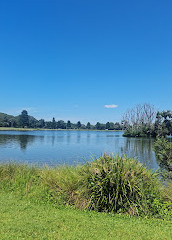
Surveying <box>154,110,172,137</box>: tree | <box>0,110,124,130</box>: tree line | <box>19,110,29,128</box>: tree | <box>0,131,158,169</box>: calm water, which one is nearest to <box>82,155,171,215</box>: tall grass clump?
<box>0,131,158,169</box>: calm water

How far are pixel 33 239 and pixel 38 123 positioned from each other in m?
145

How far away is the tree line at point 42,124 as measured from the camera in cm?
11571

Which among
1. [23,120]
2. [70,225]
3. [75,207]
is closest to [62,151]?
[75,207]

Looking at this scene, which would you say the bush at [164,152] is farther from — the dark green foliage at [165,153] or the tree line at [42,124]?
the tree line at [42,124]

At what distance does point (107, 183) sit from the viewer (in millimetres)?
4770

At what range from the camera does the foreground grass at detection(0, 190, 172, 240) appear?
3.25 meters

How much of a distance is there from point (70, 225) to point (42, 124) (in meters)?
147

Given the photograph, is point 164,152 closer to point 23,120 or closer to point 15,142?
point 15,142

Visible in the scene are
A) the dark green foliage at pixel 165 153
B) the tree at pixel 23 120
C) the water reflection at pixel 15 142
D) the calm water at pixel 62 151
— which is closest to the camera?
the dark green foliage at pixel 165 153

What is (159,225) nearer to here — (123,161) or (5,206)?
(123,161)

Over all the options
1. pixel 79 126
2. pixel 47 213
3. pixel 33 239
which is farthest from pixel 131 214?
pixel 79 126

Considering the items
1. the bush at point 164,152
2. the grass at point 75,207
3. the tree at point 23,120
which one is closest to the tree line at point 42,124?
the tree at point 23,120

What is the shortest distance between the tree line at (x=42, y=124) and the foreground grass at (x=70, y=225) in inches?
3399

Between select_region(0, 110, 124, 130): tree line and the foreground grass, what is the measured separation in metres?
86.3
